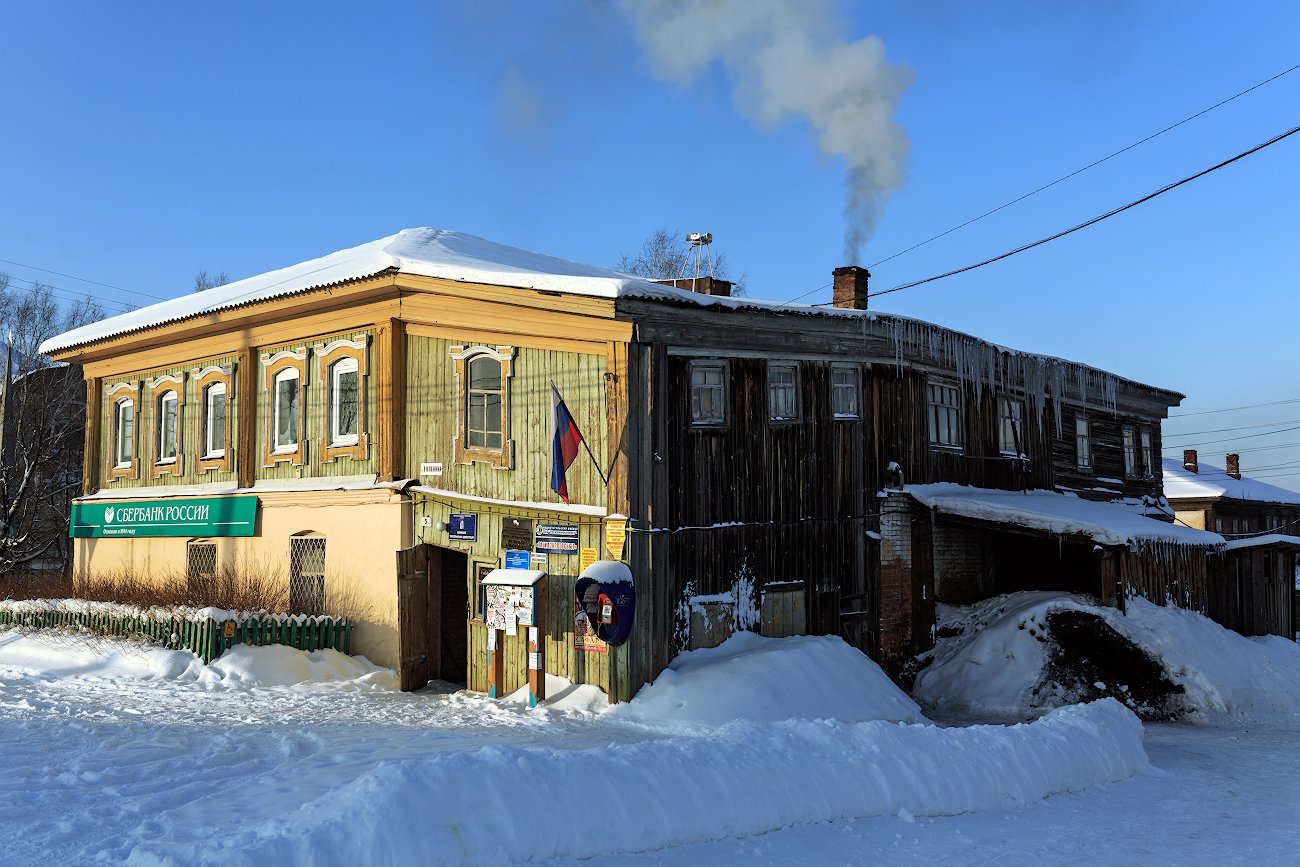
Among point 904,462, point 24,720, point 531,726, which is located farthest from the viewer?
point 904,462

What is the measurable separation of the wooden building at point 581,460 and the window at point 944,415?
0.34 feet

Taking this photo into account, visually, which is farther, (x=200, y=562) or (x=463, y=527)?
(x=200, y=562)

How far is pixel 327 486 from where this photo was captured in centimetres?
1859

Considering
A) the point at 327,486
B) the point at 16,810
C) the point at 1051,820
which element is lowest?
the point at 1051,820

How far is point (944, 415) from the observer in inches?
830

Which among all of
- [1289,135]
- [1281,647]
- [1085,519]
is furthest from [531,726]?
[1281,647]

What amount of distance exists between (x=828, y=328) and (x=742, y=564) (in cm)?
453

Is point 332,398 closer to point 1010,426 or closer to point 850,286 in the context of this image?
point 850,286

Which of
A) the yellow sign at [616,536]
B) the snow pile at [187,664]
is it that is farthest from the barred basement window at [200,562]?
the yellow sign at [616,536]

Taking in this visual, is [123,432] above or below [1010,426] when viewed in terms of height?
above

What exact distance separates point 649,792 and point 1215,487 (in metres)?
48.8

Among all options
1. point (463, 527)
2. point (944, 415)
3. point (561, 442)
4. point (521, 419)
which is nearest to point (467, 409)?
point (521, 419)

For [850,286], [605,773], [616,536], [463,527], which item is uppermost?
[850,286]

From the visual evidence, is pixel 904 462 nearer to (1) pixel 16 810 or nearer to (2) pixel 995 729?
(2) pixel 995 729
